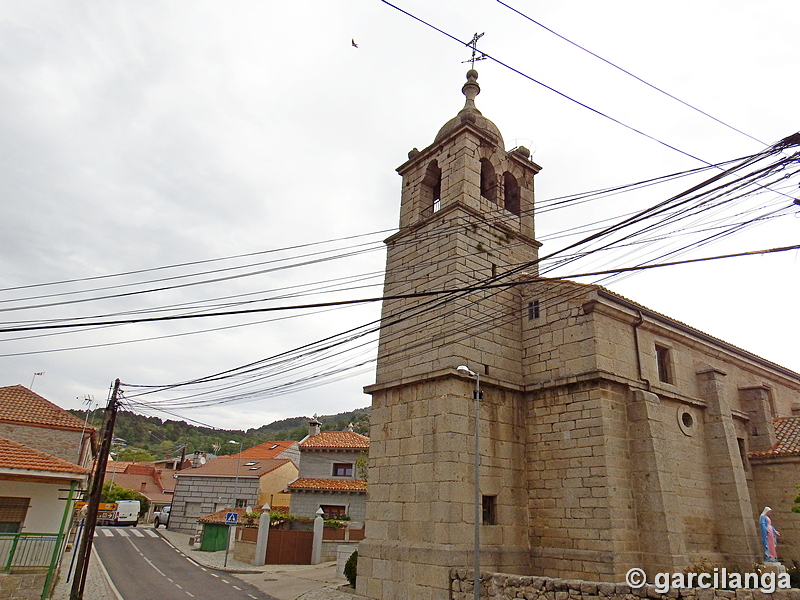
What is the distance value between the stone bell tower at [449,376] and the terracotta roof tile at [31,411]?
585 inches

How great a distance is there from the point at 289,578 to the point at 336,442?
501 inches

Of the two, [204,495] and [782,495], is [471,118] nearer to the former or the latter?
[782,495]

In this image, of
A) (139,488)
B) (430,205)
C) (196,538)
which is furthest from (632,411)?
(139,488)

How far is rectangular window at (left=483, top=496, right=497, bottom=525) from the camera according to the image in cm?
1282

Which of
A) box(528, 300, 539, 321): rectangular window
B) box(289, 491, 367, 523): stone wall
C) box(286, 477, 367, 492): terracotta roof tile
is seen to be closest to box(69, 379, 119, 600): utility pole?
box(528, 300, 539, 321): rectangular window

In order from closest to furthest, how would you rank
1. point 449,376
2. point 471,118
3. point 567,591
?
point 567,591 → point 449,376 → point 471,118

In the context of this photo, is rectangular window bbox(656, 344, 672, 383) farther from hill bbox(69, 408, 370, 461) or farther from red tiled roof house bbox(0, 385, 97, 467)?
hill bbox(69, 408, 370, 461)

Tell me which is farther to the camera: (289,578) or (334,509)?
(334,509)

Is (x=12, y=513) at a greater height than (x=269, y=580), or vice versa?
(x=12, y=513)

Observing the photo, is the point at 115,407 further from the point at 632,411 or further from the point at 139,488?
the point at 139,488

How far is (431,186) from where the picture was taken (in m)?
17.8

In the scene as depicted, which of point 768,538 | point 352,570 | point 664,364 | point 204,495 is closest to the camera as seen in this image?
point 768,538

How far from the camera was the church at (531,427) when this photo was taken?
12219mm

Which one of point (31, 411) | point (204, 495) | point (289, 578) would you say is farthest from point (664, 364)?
point (204, 495)
